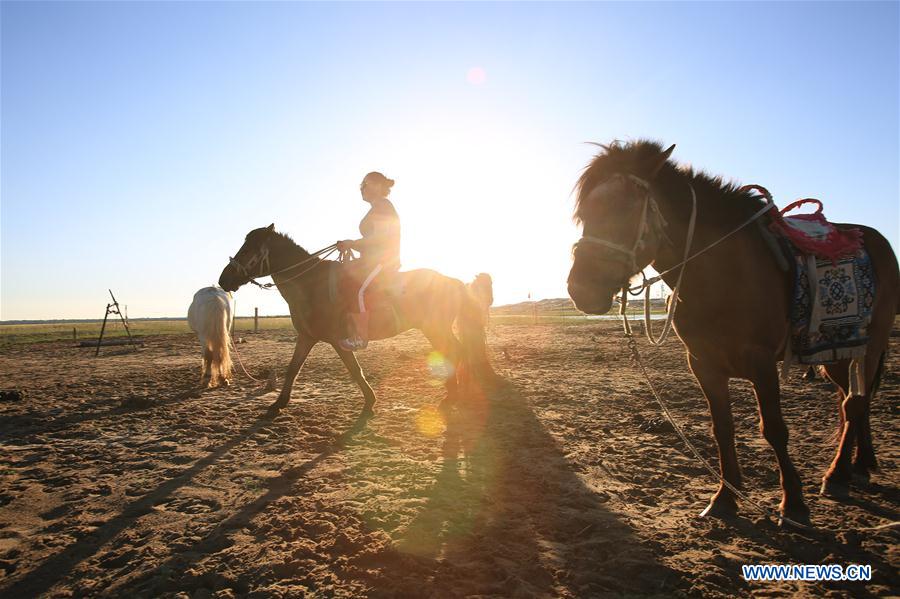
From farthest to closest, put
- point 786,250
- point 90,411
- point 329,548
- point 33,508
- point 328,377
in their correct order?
point 328,377 < point 90,411 < point 33,508 < point 786,250 < point 329,548

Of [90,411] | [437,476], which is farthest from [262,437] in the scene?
[90,411]

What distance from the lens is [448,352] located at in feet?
24.6

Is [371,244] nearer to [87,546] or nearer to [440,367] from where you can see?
[87,546]

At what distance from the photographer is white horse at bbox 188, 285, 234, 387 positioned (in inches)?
371

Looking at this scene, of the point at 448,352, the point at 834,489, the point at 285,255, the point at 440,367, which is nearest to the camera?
the point at 834,489

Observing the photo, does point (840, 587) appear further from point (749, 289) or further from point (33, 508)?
point (33, 508)

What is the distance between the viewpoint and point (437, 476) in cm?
413

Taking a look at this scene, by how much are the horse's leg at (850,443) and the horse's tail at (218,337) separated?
9.99 metres

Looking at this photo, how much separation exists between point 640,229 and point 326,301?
16.4ft

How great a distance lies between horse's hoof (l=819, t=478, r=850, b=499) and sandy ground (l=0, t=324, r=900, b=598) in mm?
91

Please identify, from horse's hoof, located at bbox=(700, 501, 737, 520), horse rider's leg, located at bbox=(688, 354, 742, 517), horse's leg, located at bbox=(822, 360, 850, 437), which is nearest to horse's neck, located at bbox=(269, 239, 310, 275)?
horse rider's leg, located at bbox=(688, 354, 742, 517)

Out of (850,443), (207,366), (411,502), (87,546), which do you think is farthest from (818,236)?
(207,366)

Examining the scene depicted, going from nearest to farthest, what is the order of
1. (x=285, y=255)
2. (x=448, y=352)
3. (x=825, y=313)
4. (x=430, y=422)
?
(x=825, y=313) → (x=430, y=422) → (x=285, y=255) → (x=448, y=352)

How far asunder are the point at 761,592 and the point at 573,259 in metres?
2.09
